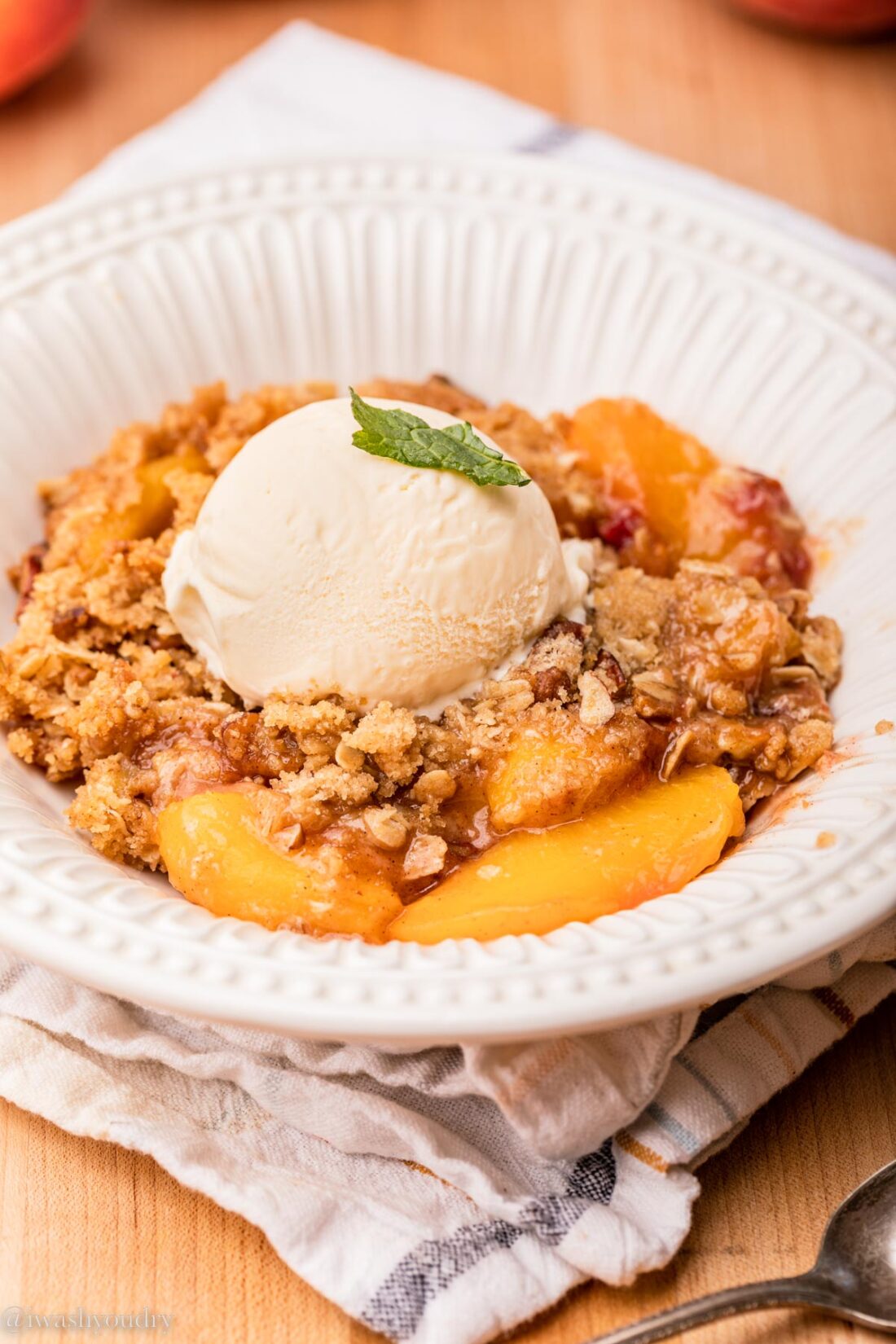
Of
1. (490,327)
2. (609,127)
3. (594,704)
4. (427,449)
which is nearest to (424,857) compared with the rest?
(594,704)

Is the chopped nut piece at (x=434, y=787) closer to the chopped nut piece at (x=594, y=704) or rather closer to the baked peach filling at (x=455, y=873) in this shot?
the baked peach filling at (x=455, y=873)

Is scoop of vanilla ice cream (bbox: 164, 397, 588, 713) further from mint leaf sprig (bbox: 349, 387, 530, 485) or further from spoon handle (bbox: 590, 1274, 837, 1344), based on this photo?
spoon handle (bbox: 590, 1274, 837, 1344)

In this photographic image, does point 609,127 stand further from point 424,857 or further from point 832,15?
point 424,857

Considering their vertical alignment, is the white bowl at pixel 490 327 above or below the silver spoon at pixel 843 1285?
above

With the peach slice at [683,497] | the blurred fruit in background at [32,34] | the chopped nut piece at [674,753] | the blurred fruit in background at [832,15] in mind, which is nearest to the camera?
the chopped nut piece at [674,753]

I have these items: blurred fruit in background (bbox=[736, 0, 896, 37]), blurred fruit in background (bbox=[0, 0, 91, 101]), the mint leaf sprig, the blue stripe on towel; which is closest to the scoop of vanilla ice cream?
the mint leaf sprig

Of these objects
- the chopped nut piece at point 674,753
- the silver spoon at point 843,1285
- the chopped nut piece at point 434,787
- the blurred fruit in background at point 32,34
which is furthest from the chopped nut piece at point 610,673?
the blurred fruit in background at point 32,34

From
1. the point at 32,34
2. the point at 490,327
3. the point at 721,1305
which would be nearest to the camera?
the point at 721,1305

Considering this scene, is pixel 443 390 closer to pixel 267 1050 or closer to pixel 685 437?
pixel 685 437
